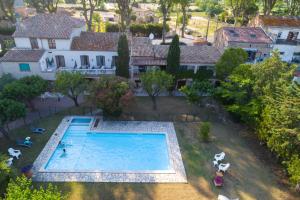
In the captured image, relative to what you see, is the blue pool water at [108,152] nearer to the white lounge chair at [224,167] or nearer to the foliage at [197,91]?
the white lounge chair at [224,167]

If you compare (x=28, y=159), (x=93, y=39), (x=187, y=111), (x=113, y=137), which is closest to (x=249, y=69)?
(x=187, y=111)

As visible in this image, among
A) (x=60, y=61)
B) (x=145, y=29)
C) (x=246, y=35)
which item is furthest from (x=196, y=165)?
(x=145, y=29)

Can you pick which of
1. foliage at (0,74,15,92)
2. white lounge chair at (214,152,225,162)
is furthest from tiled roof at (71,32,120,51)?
white lounge chair at (214,152,225,162)

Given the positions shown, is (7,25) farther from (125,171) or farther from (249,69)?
(249,69)

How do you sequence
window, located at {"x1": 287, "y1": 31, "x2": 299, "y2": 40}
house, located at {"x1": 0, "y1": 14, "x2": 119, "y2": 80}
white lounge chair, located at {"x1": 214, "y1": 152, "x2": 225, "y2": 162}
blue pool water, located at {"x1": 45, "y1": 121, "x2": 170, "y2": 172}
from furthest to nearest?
window, located at {"x1": 287, "y1": 31, "x2": 299, "y2": 40}, house, located at {"x1": 0, "y1": 14, "x2": 119, "y2": 80}, white lounge chair, located at {"x1": 214, "y1": 152, "x2": 225, "y2": 162}, blue pool water, located at {"x1": 45, "y1": 121, "x2": 170, "y2": 172}

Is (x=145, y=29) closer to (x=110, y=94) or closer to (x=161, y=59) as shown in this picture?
(x=161, y=59)

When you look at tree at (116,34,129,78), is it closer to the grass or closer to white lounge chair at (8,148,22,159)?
the grass
